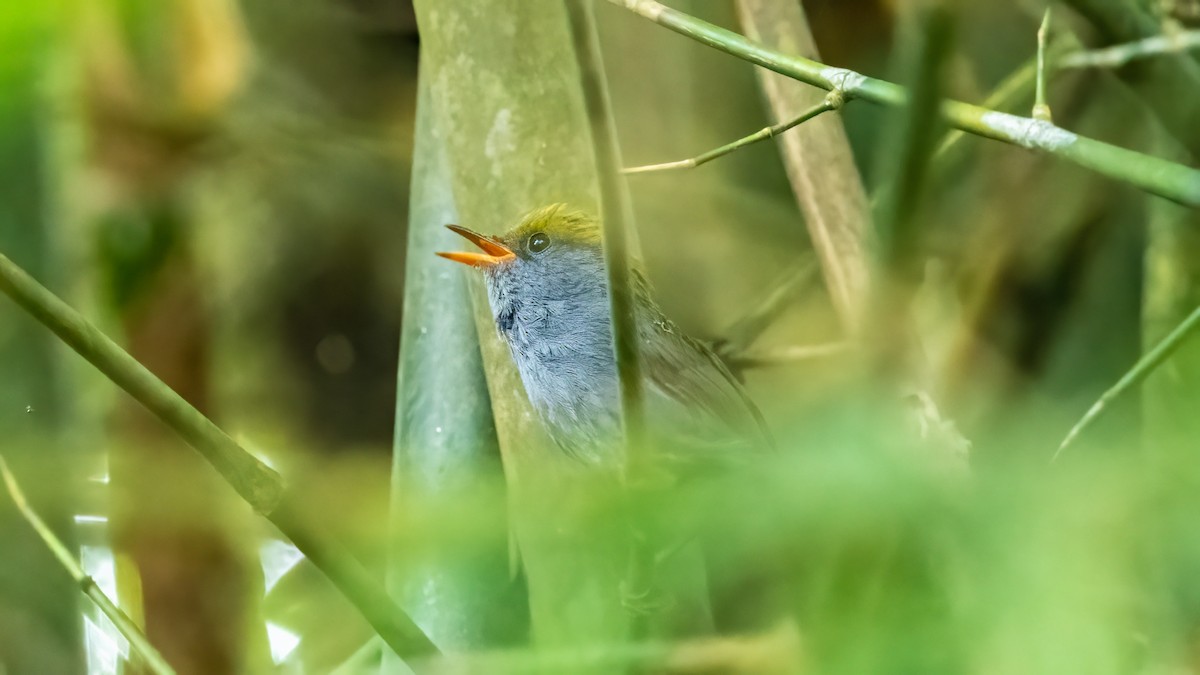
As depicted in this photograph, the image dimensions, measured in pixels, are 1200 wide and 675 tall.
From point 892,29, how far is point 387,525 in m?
1.72

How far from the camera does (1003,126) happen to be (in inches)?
40.2

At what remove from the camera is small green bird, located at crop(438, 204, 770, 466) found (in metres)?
1.20

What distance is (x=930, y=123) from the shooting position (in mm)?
435

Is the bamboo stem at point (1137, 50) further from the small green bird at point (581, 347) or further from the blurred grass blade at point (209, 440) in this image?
the blurred grass blade at point (209, 440)

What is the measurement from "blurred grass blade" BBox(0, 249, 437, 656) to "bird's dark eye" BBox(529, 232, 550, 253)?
669 mm

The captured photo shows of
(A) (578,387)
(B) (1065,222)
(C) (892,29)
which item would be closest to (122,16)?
(A) (578,387)

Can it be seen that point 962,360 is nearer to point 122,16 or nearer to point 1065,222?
point 1065,222

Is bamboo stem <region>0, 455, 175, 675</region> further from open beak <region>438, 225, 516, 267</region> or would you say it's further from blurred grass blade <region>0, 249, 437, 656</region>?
open beak <region>438, 225, 516, 267</region>

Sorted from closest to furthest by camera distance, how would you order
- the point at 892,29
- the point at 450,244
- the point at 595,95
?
the point at 595,95 < the point at 450,244 < the point at 892,29

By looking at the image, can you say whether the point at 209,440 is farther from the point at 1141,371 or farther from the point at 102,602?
the point at 1141,371

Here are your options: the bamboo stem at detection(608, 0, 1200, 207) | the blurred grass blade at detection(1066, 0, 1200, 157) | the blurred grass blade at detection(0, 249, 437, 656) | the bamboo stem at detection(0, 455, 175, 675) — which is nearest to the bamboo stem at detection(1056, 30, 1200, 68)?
the blurred grass blade at detection(1066, 0, 1200, 157)

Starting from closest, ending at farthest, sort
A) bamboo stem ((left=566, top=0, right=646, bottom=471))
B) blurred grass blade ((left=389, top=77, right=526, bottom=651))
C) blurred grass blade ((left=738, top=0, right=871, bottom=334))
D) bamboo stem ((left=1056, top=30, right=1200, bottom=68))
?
bamboo stem ((left=566, top=0, right=646, bottom=471)) → blurred grass blade ((left=389, top=77, right=526, bottom=651)) → bamboo stem ((left=1056, top=30, right=1200, bottom=68)) → blurred grass blade ((left=738, top=0, right=871, bottom=334))

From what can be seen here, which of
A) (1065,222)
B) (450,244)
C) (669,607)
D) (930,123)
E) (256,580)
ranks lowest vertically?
(256,580)

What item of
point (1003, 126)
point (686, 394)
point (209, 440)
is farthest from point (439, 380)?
point (1003, 126)
